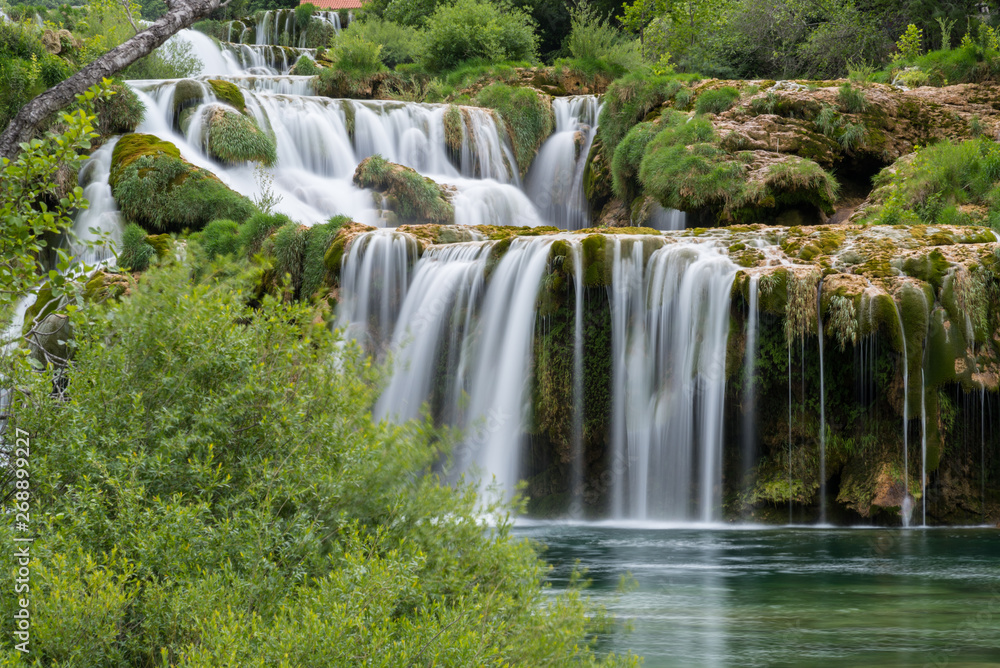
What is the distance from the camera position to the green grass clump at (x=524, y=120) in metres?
20.0

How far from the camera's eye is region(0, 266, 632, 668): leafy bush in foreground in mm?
2475

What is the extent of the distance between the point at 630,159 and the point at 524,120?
4.44 meters

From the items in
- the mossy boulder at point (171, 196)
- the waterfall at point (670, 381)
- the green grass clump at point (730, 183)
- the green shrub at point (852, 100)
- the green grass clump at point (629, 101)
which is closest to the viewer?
the waterfall at point (670, 381)

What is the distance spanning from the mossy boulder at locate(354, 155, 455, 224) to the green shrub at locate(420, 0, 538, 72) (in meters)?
10.3

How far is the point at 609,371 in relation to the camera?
10367mm

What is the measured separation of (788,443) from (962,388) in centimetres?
190

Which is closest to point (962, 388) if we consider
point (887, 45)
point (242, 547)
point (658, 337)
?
point (658, 337)

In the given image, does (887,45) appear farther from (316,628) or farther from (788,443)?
(316,628)

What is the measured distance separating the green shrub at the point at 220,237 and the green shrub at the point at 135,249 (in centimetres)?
82

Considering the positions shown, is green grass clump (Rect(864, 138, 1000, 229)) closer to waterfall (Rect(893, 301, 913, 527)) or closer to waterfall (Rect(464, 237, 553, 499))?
waterfall (Rect(893, 301, 913, 527))

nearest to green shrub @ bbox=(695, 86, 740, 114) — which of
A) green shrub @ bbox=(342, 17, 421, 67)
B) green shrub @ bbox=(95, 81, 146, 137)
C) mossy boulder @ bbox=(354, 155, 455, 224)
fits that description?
mossy boulder @ bbox=(354, 155, 455, 224)

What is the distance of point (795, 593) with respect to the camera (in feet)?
20.7

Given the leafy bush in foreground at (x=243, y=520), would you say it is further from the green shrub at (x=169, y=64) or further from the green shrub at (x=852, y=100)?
the green shrub at (x=169, y=64)

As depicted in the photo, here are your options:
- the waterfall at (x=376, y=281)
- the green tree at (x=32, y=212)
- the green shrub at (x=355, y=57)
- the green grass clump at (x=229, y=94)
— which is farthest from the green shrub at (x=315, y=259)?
the green shrub at (x=355, y=57)
